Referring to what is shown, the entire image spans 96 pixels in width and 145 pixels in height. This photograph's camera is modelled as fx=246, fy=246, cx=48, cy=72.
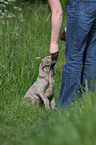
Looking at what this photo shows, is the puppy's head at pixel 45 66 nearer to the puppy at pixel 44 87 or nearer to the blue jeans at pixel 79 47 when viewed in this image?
the puppy at pixel 44 87

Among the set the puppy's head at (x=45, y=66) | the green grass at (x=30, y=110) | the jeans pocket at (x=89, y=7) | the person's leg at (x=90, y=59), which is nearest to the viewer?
the green grass at (x=30, y=110)

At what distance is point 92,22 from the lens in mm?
2619

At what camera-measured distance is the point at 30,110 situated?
2.86 meters

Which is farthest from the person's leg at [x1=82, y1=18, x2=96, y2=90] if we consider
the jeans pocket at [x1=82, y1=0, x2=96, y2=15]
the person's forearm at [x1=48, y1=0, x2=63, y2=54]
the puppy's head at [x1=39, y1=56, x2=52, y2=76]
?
the puppy's head at [x1=39, y1=56, x2=52, y2=76]

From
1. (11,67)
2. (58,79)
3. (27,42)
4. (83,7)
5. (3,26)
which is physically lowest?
(58,79)

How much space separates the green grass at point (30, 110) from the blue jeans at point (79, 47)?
0.91 feet

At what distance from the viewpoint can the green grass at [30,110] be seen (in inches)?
56.6

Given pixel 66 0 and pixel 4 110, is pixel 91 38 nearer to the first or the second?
pixel 4 110

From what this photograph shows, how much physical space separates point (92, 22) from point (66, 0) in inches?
313

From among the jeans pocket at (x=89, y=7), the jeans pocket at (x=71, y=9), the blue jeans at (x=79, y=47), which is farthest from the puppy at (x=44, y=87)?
the jeans pocket at (x=89, y=7)

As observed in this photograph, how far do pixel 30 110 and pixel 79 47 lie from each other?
0.92m

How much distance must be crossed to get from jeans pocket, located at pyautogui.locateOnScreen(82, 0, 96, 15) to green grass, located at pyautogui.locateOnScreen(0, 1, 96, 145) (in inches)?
A: 34.2

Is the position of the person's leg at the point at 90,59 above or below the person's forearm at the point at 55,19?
below

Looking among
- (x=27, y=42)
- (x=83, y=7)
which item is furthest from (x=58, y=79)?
(x=83, y=7)
